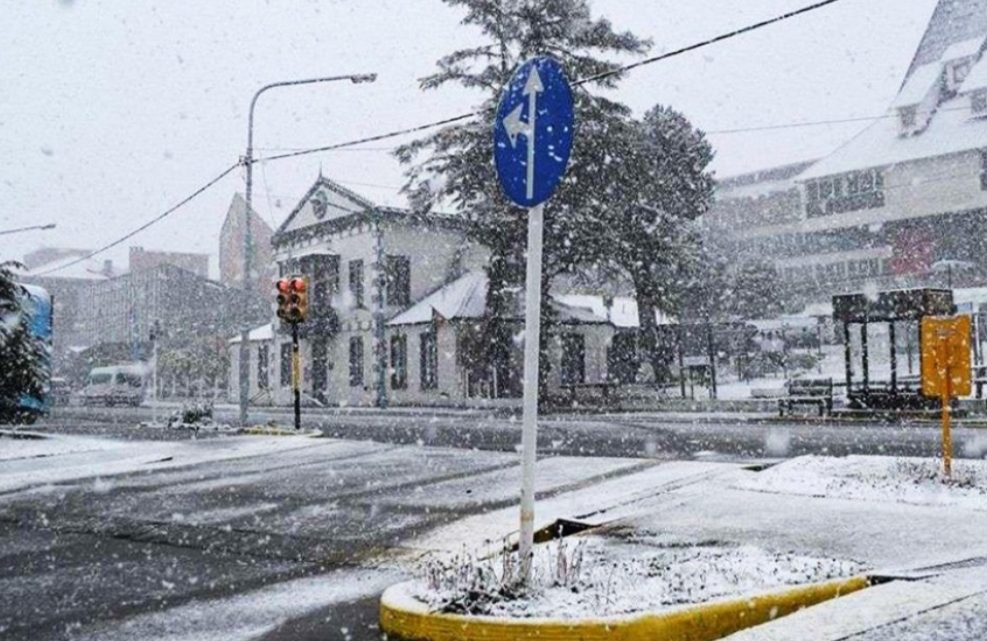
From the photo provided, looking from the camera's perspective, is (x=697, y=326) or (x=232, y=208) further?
(x=232, y=208)

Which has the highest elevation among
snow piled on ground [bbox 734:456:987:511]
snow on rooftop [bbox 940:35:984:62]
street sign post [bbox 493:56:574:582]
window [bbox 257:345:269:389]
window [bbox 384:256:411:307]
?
snow on rooftop [bbox 940:35:984:62]

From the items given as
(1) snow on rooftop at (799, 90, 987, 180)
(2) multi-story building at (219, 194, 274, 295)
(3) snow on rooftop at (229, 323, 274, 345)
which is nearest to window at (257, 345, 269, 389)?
(3) snow on rooftop at (229, 323, 274, 345)

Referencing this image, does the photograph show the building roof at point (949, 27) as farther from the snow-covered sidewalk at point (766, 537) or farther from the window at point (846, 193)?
the snow-covered sidewalk at point (766, 537)

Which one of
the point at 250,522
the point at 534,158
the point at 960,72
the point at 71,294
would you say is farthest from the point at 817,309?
the point at 71,294

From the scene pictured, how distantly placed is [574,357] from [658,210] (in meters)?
7.59

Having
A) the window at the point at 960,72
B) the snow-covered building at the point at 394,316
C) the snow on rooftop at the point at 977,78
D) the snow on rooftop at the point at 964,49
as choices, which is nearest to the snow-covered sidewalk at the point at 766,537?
the snow-covered building at the point at 394,316

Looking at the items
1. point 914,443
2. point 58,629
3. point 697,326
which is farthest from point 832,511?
point 697,326

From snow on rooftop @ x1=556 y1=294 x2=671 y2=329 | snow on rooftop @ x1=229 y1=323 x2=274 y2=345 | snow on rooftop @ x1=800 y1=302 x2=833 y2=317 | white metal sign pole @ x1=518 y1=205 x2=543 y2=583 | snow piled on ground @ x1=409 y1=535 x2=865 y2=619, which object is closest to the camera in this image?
snow piled on ground @ x1=409 y1=535 x2=865 y2=619

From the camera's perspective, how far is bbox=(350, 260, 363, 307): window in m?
41.9

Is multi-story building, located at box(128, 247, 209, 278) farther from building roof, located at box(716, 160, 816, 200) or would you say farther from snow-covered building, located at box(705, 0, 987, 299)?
snow-covered building, located at box(705, 0, 987, 299)

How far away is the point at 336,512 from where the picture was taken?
28.6ft

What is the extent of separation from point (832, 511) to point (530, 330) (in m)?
3.62

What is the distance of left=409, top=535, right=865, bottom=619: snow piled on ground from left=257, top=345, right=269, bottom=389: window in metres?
44.1

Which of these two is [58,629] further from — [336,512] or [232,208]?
[232,208]
